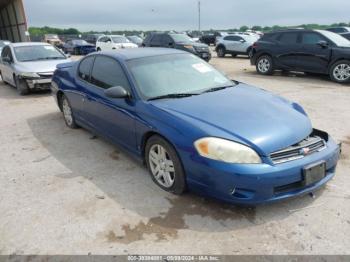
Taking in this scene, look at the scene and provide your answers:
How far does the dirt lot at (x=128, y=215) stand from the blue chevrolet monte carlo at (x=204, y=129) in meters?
0.25

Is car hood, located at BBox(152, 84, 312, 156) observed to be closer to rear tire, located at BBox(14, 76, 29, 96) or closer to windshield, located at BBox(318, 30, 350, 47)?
rear tire, located at BBox(14, 76, 29, 96)

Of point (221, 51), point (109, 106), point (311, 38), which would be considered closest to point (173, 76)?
point (109, 106)

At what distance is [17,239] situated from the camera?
2957 mm

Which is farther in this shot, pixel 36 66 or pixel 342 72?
pixel 342 72

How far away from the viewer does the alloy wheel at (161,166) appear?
3.51 meters

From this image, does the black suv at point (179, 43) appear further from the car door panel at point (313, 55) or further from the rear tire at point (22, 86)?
the rear tire at point (22, 86)

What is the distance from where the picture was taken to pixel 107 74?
4551 mm

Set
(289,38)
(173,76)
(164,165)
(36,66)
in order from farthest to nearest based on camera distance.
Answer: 1. (289,38)
2. (36,66)
3. (173,76)
4. (164,165)

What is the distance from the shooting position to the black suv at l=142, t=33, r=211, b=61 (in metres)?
16.1

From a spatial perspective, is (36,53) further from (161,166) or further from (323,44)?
(323,44)

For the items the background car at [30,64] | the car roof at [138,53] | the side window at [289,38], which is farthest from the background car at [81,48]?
the car roof at [138,53]

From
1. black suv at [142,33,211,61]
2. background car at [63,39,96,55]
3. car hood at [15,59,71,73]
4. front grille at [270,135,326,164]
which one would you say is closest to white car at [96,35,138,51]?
black suv at [142,33,211,61]

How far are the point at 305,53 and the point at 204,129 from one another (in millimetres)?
9047

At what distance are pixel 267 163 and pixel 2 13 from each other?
35.5 meters
